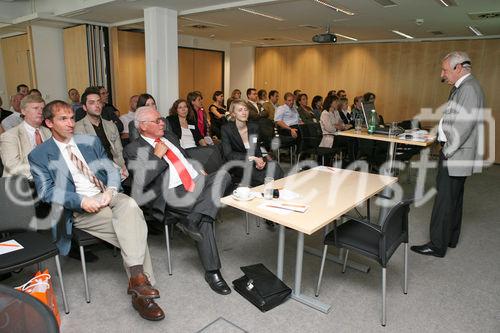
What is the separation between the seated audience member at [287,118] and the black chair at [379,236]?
4061mm

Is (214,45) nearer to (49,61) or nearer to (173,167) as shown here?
(49,61)

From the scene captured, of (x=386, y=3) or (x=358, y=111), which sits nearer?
(x=386, y=3)

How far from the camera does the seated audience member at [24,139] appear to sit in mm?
3023

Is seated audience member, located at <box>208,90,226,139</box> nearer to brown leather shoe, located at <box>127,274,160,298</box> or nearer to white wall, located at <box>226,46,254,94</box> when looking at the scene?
brown leather shoe, located at <box>127,274,160,298</box>

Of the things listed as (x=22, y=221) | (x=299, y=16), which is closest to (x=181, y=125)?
(x=22, y=221)

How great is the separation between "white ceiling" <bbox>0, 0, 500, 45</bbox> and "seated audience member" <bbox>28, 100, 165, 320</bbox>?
352 centimetres

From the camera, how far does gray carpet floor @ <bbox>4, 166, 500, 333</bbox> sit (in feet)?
7.58

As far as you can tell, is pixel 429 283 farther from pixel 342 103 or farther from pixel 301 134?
pixel 342 103

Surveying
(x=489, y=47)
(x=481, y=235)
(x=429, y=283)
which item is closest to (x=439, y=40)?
(x=489, y=47)

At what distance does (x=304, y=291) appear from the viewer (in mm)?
2693

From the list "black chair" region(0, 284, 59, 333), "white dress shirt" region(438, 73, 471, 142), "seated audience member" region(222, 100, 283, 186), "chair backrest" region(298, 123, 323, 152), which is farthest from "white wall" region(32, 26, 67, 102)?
"black chair" region(0, 284, 59, 333)

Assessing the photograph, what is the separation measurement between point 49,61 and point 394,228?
8.22m

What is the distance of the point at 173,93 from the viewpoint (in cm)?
632

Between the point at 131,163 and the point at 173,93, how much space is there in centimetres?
363
